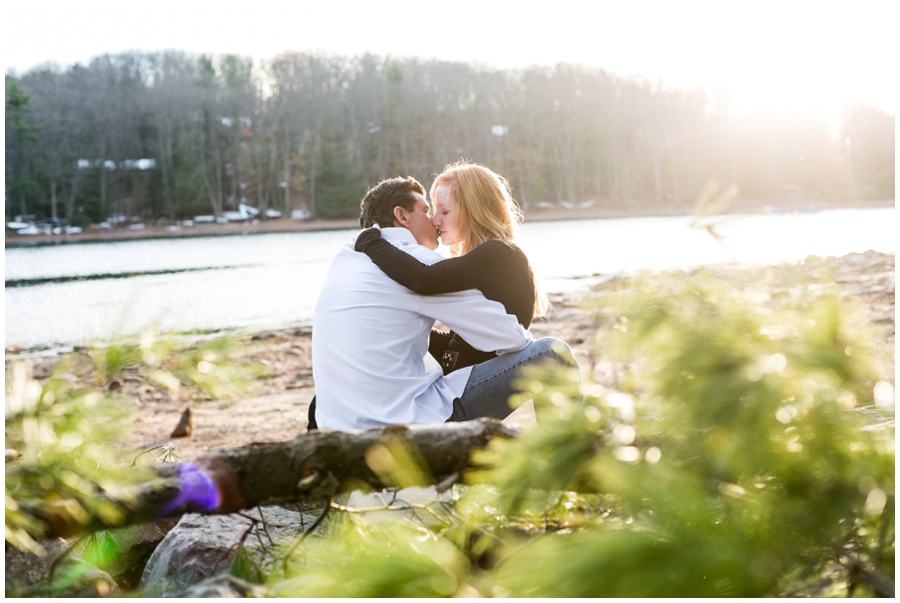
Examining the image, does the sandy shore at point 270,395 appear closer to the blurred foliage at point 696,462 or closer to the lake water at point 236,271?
the lake water at point 236,271

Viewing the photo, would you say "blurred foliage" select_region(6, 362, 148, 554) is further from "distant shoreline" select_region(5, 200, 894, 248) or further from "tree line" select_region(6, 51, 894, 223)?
"tree line" select_region(6, 51, 894, 223)

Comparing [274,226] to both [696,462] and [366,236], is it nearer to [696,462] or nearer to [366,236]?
[366,236]

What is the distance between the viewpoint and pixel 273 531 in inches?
86.4

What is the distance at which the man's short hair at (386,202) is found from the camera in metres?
3.09

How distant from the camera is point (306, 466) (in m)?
1.41

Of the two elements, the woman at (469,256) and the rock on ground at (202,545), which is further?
the woman at (469,256)

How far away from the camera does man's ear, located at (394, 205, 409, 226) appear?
10.1 feet

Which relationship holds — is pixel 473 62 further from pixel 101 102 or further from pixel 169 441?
pixel 169 441

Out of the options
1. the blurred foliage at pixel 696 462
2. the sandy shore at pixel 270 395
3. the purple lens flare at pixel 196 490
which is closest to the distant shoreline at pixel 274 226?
the sandy shore at pixel 270 395

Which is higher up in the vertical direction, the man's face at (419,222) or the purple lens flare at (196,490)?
the man's face at (419,222)

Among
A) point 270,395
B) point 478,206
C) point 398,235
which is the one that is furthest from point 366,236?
point 270,395

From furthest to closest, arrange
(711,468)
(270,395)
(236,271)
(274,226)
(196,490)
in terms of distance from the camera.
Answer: (274,226), (236,271), (270,395), (196,490), (711,468)

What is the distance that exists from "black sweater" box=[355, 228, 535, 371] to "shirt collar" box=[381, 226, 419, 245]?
4 centimetres

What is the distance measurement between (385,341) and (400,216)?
661 millimetres
